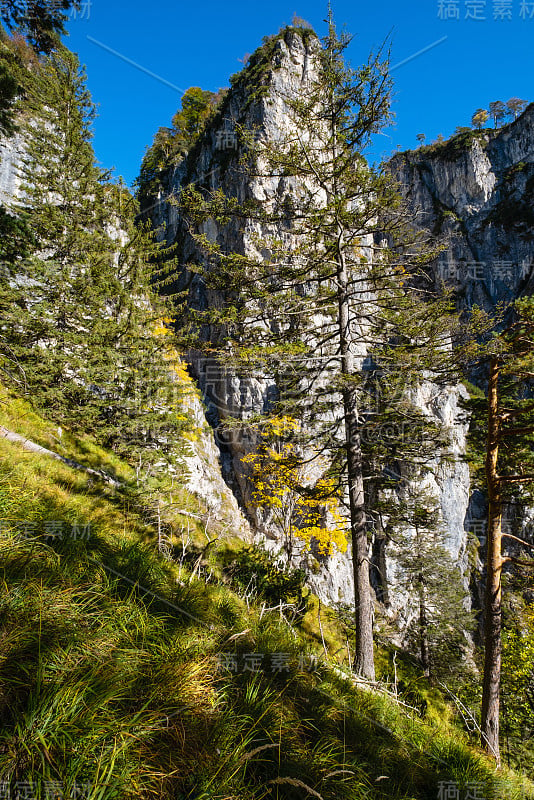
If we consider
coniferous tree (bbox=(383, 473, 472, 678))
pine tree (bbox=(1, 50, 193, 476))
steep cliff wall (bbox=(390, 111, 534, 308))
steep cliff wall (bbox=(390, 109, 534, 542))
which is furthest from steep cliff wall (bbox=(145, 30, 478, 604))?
steep cliff wall (bbox=(390, 109, 534, 542))

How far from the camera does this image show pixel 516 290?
42938mm

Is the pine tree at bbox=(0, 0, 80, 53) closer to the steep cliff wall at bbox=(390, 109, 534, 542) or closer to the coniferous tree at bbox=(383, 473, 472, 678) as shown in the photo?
the coniferous tree at bbox=(383, 473, 472, 678)

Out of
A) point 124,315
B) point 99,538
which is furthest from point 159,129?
point 99,538

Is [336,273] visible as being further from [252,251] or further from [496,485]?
[252,251]

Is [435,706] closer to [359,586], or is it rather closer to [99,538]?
[359,586]

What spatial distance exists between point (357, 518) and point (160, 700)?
5.17m

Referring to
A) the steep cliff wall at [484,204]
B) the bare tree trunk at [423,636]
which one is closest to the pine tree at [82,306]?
the bare tree trunk at [423,636]

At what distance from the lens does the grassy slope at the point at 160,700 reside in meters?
1.46

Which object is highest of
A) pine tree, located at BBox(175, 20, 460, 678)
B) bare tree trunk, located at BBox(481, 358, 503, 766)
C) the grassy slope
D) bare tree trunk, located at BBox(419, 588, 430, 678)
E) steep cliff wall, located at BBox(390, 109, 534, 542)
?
steep cliff wall, located at BBox(390, 109, 534, 542)

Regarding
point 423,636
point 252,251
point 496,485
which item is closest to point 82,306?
point 496,485

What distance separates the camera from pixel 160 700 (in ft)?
6.10

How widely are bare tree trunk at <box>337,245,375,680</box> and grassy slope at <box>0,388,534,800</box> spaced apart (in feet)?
8.38

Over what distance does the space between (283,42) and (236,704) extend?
143 feet

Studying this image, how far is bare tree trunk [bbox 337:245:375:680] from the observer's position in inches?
237
